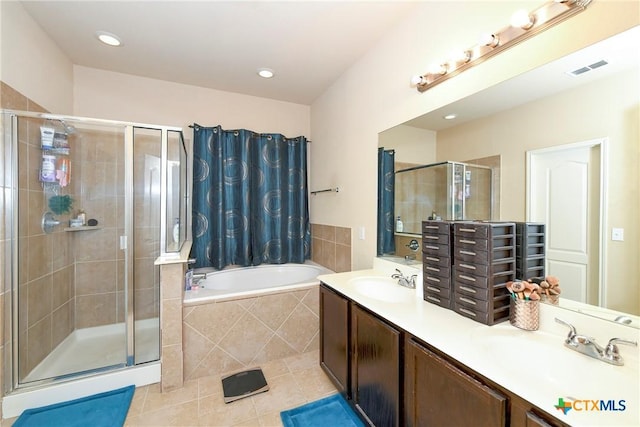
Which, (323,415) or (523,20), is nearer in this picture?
(523,20)

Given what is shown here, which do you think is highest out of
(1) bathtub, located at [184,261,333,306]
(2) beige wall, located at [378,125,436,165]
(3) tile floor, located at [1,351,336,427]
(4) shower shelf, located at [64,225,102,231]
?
(2) beige wall, located at [378,125,436,165]

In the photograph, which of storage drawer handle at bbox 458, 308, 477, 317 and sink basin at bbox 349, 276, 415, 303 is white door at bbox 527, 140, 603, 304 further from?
sink basin at bbox 349, 276, 415, 303

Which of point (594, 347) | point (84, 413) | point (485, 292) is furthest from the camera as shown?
point (84, 413)

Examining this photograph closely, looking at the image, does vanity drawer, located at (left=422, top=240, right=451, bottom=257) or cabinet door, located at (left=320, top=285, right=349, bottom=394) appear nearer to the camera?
vanity drawer, located at (left=422, top=240, right=451, bottom=257)

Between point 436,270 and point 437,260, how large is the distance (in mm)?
54

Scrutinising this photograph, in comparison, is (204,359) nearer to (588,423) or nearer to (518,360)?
(518,360)

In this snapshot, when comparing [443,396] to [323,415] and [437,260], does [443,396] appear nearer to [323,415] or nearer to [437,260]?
[437,260]

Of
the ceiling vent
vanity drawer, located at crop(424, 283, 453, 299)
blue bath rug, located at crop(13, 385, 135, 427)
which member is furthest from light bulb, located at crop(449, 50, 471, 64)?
blue bath rug, located at crop(13, 385, 135, 427)

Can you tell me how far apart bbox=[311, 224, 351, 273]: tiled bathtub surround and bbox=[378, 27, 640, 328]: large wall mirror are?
4.78 feet

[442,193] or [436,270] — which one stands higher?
[442,193]

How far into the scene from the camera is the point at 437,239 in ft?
4.64

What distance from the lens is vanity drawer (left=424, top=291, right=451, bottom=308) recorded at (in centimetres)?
134

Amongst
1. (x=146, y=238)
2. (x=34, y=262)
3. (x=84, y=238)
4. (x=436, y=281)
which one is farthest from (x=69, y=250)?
(x=436, y=281)

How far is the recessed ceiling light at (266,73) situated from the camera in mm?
2527
